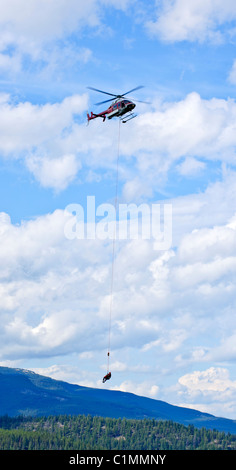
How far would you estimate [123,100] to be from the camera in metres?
144
